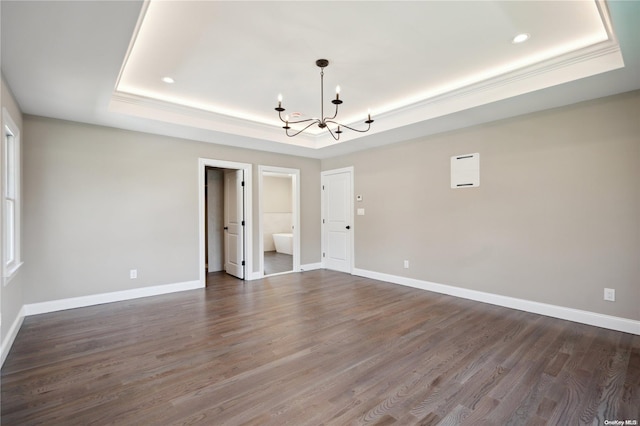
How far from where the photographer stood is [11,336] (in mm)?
2918

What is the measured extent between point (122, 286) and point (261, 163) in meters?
3.00

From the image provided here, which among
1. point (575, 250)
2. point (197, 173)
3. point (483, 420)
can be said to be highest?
point (197, 173)

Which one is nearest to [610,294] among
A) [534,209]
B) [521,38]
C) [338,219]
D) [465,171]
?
[534,209]

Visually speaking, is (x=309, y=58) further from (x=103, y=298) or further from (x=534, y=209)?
(x=103, y=298)

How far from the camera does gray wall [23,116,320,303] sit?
12.5 ft

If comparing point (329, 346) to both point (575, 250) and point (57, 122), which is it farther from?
point (57, 122)

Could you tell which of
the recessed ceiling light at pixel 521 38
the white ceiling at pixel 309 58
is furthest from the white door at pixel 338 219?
the recessed ceiling light at pixel 521 38

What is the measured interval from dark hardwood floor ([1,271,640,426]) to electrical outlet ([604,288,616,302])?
355 mm

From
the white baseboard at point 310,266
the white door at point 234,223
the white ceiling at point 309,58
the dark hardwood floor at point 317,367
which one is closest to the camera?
the dark hardwood floor at point 317,367

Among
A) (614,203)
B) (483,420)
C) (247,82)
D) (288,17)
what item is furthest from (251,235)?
(614,203)

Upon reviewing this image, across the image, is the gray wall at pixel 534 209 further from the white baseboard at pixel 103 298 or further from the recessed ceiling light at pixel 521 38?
the white baseboard at pixel 103 298

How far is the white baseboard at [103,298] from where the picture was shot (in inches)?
149

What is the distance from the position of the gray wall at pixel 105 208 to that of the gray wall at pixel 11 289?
260 millimetres

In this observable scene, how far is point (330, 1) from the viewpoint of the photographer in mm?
2193
